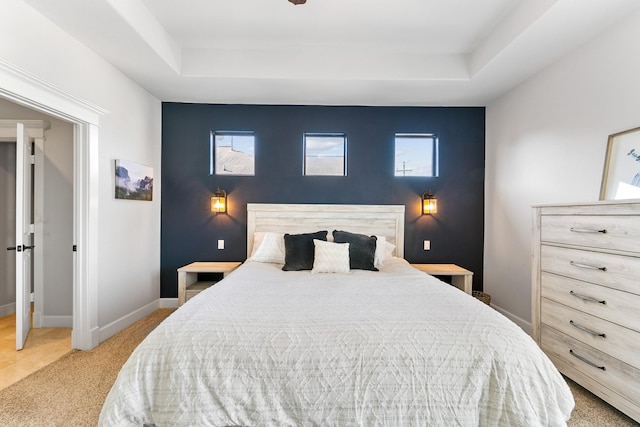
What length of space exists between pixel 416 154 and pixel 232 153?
2424 mm

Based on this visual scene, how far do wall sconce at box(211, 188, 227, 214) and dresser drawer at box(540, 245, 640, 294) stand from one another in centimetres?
328

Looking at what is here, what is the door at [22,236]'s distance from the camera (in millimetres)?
2523

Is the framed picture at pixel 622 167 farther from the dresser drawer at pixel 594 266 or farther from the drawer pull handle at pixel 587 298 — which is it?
the drawer pull handle at pixel 587 298

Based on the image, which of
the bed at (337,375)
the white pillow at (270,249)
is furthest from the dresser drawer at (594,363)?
the white pillow at (270,249)

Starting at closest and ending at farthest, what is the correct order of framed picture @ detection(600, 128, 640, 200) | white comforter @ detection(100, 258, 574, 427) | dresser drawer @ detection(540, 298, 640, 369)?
white comforter @ detection(100, 258, 574, 427) → dresser drawer @ detection(540, 298, 640, 369) → framed picture @ detection(600, 128, 640, 200)

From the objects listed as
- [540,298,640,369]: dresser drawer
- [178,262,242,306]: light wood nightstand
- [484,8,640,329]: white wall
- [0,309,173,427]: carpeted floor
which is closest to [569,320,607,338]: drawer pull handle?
[540,298,640,369]: dresser drawer

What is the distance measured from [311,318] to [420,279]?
1.23 m

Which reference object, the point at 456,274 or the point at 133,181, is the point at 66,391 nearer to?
the point at 133,181

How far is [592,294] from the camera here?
6.31ft

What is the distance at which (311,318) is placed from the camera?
1.60m

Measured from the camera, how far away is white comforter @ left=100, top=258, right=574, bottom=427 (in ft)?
4.34

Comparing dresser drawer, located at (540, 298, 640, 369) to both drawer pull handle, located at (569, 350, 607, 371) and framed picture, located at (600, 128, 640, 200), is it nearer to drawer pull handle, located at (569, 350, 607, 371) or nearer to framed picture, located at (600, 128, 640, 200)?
drawer pull handle, located at (569, 350, 607, 371)

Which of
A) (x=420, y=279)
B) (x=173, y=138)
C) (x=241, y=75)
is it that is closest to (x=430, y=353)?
(x=420, y=279)

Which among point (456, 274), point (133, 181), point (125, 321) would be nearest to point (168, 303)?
point (125, 321)
